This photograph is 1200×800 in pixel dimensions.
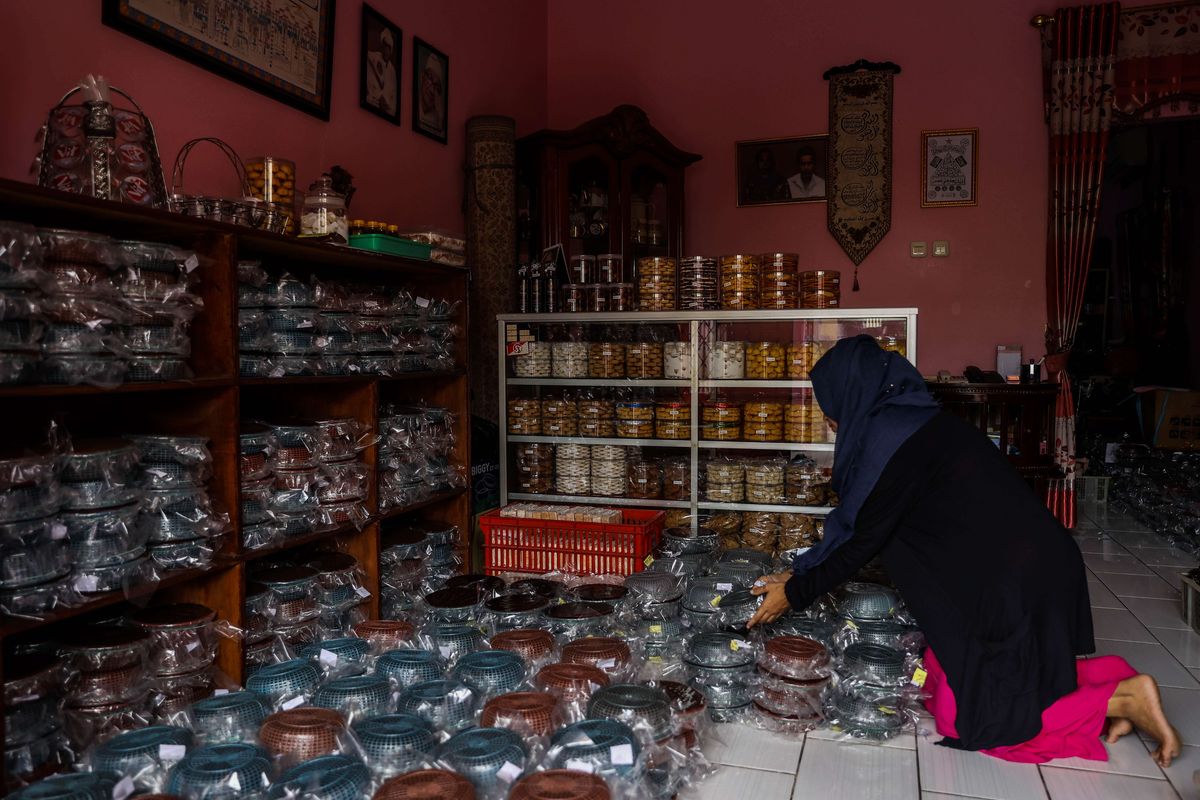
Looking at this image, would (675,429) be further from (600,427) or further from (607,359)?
(607,359)

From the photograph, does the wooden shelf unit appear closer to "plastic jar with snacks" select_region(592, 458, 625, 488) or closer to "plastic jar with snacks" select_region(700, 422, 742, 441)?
"plastic jar with snacks" select_region(592, 458, 625, 488)

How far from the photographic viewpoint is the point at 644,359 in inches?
167

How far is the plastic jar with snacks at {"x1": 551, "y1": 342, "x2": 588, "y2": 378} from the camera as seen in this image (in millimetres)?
4344

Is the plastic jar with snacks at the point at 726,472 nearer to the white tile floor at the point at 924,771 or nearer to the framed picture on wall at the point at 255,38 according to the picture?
the white tile floor at the point at 924,771

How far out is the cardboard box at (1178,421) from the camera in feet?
22.3

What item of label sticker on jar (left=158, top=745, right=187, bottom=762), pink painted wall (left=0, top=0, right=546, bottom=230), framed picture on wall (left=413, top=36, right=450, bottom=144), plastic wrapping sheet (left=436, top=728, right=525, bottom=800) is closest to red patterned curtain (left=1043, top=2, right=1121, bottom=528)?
pink painted wall (left=0, top=0, right=546, bottom=230)

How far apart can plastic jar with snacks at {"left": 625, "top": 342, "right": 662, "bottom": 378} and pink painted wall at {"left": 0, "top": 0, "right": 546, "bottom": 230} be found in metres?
1.42

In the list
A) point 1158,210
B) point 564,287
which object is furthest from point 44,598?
point 1158,210

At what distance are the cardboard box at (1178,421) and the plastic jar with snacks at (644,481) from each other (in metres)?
4.84

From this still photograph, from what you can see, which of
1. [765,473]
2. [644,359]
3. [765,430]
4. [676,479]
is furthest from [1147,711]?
[644,359]

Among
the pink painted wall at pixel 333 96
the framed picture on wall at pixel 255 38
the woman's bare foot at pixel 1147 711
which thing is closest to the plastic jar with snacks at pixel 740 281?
the pink painted wall at pixel 333 96

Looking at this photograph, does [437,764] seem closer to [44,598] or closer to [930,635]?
[44,598]

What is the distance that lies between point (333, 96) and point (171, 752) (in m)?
2.97

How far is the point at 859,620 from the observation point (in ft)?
9.73
